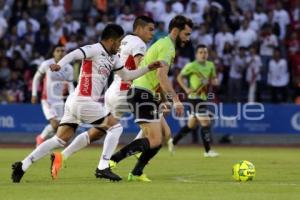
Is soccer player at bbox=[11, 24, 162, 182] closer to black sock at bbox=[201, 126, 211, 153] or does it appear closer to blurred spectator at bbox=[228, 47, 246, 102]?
black sock at bbox=[201, 126, 211, 153]

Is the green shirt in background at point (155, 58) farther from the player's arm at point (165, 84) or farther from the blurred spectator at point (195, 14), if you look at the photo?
the blurred spectator at point (195, 14)

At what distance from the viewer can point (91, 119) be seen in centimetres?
1347

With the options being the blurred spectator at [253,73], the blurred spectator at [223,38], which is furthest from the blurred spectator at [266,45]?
the blurred spectator at [223,38]

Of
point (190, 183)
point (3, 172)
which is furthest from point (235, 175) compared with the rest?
point (3, 172)

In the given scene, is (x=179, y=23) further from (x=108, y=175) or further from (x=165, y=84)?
(x=108, y=175)

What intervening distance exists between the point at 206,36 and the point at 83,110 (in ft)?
51.4

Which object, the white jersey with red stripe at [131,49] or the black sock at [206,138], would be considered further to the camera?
the black sock at [206,138]

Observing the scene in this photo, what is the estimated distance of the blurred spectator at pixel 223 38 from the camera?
2830cm

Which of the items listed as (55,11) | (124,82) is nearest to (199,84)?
(124,82)

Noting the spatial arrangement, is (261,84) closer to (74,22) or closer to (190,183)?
(74,22)

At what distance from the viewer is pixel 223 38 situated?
28.4 metres

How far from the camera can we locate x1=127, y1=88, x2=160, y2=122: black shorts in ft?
44.8

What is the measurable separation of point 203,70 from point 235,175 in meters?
7.98

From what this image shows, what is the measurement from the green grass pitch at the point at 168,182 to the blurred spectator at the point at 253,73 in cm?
752
